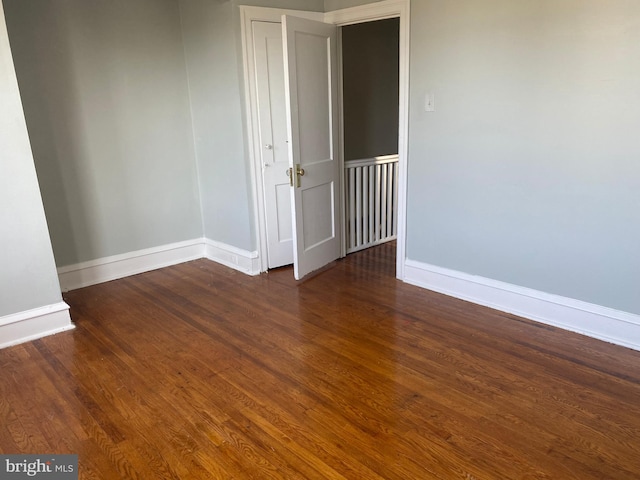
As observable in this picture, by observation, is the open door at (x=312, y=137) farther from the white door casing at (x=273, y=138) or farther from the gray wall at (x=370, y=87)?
the gray wall at (x=370, y=87)

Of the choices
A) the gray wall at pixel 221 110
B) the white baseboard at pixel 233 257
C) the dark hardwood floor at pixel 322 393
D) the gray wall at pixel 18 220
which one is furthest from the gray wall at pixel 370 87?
the gray wall at pixel 18 220

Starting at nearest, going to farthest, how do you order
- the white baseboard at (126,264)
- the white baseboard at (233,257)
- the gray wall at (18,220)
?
the gray wall at (18,220), the white baseboard at (126,264), the white baseboard at (233,257)

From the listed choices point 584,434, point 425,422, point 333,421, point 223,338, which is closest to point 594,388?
point 584,434

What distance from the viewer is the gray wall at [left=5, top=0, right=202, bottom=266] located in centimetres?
360

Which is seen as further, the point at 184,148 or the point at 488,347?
the point at 184,148

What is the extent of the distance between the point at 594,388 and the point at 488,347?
1.91 feet

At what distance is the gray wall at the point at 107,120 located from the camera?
360 centimetres

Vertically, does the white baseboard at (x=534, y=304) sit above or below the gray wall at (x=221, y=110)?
below

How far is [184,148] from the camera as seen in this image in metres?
4.46

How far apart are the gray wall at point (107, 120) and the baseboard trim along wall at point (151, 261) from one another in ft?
0.25

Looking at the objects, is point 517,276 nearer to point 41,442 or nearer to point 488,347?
point 488,347

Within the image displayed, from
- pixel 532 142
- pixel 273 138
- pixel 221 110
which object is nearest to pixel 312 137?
pixel 273 138

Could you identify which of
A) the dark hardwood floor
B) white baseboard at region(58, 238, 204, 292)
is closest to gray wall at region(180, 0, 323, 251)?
white baseboard at region(58, 238, 204, 292)

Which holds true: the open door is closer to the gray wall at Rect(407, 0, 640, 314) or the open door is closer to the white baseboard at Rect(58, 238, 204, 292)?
the gray wall at Rect(407, 0, 640, 314)
